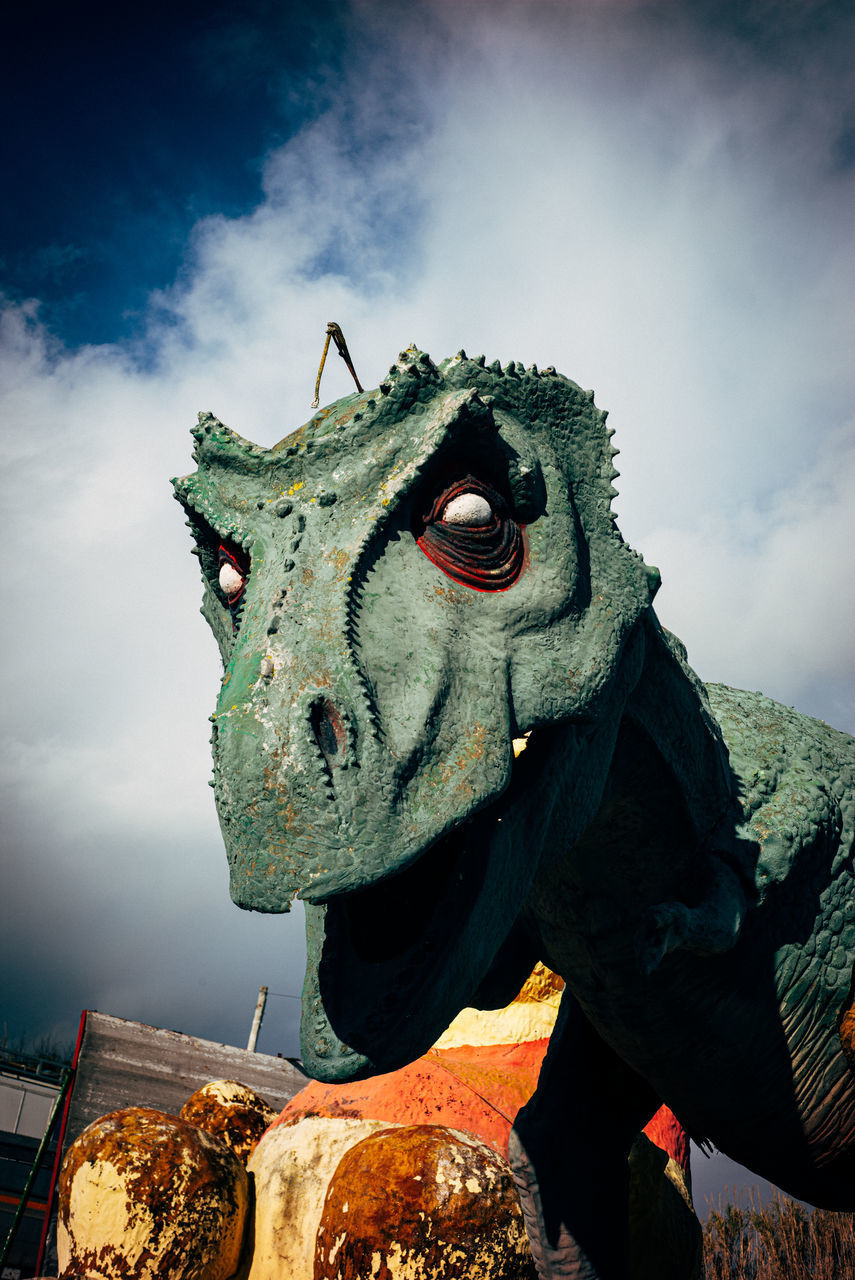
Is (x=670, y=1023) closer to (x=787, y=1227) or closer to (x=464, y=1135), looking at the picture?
(x=464, y=1135)

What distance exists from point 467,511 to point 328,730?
1.66 ft

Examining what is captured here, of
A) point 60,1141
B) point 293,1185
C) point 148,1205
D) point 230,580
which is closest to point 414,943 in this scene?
point 230,580

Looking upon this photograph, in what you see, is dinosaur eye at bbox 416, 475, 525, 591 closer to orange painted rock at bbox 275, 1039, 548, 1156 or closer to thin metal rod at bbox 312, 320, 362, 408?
thin metal rod at bbox 312, 320, 362, 408

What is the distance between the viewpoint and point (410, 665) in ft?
4.33

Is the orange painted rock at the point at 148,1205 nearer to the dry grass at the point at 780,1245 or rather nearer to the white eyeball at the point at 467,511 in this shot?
the white eyeball at the point at 467,511

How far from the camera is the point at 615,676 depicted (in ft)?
5.24

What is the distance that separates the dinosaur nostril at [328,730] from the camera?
119cm

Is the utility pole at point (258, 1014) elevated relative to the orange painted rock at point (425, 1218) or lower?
elevated

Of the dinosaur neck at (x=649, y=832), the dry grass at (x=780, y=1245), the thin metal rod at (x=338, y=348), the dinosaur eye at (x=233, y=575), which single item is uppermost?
the thin metal rod at (x=338, y=348)

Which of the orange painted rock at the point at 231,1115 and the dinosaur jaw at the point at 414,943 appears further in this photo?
the orange painted rock at the point at 231,1115

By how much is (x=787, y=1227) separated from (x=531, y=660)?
36.8ft

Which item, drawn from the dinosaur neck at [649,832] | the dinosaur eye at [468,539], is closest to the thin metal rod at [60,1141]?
the dinosaur neck at [649,832]

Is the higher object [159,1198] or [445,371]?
[445,371]

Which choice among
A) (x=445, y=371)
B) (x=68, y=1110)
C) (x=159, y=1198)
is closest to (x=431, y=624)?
(x=445, y=371)
